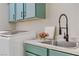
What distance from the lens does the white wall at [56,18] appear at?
8.45 ft

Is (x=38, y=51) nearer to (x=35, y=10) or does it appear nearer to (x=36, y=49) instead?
(x=36, y=49)

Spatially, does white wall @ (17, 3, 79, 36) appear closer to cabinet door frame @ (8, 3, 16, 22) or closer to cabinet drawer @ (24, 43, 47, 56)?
cabinet door frame @ (8, 3, 16, 22)

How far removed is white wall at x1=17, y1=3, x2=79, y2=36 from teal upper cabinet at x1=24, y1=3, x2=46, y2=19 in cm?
10

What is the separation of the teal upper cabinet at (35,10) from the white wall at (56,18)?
10 centimetres

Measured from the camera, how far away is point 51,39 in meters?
2.84

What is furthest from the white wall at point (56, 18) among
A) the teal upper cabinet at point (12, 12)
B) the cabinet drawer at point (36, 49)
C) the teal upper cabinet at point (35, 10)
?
the cabinet drawer at point (36, 49)

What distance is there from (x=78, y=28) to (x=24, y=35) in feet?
3.21

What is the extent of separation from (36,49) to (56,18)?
0.73 metres

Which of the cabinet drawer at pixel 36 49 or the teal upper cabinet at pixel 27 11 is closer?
the cabinet drawer at pixel 36 49

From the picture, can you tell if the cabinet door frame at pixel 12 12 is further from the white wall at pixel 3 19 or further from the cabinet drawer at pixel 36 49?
the cabinet drawer at pixel 36 49

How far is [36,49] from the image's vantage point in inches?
99.7

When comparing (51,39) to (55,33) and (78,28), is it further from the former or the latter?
(78,28)

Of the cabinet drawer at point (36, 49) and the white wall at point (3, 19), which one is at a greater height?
the white wall at point (3, 19)

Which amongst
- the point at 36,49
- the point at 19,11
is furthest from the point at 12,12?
the point at 36,49
